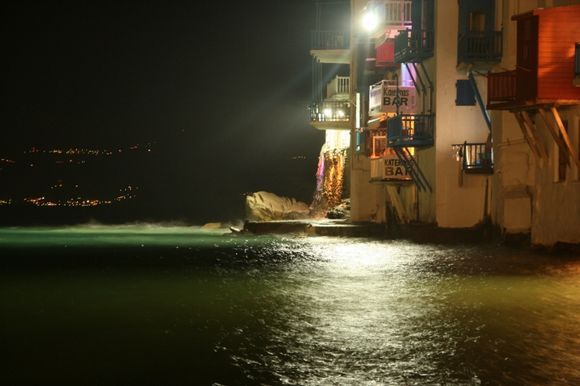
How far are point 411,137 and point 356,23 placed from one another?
15280mm

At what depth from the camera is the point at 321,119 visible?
62250 mm

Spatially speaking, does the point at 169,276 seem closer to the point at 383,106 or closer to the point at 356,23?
the point at 383,106

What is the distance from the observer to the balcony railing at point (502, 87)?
30.7 meters

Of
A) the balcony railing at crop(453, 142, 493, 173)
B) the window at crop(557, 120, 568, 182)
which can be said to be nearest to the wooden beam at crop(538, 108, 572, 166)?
the window at crop(557, 120, 568, 182)

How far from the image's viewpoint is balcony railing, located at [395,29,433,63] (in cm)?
4078

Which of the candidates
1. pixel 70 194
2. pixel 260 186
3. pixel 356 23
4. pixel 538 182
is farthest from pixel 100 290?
pixel 70 194

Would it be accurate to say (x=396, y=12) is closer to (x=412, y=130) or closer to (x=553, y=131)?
(x=412, y=130)

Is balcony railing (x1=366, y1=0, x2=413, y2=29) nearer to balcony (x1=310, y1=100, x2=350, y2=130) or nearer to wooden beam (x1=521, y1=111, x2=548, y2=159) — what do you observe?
balcony (x1=310, y1=100, x2=350, y2=130)

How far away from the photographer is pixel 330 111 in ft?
205

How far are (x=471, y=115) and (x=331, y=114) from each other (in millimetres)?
23259

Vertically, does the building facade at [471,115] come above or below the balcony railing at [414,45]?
below

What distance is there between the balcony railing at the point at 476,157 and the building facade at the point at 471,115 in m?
0.05

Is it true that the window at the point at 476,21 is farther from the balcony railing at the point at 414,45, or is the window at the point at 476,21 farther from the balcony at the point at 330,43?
the balcony at the point at 330,43

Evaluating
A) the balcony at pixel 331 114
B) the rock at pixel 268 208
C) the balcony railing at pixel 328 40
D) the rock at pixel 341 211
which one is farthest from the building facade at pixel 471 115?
the rock at pixel 268 208
